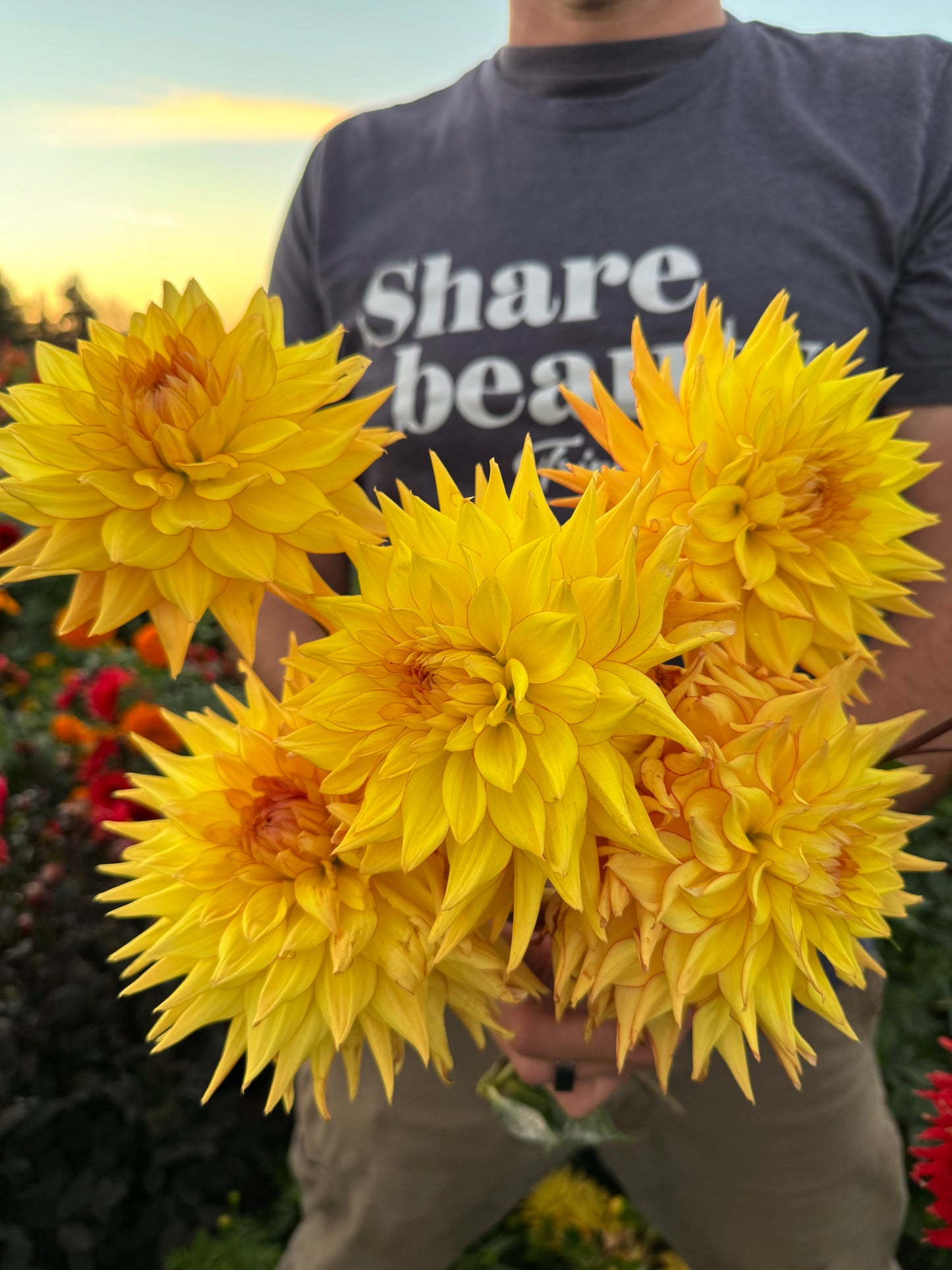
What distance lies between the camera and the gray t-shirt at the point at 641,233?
4.08 ft

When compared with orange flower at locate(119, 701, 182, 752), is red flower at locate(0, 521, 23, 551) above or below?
above

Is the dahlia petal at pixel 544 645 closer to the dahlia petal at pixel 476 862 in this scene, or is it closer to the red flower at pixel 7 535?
the dahlia petal at pixel 476 862

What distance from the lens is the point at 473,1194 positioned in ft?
4.64

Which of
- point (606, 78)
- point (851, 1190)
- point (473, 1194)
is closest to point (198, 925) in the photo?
point (473, 1194)

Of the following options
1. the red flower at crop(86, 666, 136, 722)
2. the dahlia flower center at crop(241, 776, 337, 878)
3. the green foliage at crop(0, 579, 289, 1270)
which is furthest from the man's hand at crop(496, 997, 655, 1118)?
the red flower at crop(86, 666, 136, 722)

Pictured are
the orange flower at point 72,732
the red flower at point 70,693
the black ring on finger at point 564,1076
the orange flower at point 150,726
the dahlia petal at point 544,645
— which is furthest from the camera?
the red flower at point 70,693

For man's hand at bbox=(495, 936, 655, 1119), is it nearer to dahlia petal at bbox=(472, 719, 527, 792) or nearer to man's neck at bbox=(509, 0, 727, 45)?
dahlia petal at bbox=(472, 719, 527, 792)

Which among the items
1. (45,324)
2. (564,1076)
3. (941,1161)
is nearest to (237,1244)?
(564,1076)

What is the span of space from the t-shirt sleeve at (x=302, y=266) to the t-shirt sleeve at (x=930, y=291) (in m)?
0.90

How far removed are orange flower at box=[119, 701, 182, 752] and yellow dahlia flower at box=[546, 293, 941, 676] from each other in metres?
1.58

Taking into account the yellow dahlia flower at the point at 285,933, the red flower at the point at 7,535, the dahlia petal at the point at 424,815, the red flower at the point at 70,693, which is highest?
the dahlia petal at the point at 424,815

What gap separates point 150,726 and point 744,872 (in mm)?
1699

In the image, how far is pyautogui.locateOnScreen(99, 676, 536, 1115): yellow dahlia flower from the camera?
0.59m

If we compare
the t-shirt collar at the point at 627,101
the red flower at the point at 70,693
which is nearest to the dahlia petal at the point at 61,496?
the t-shirt collar at the point at 627,101
